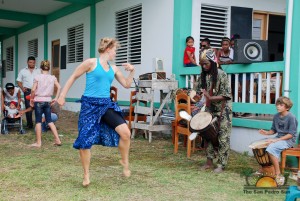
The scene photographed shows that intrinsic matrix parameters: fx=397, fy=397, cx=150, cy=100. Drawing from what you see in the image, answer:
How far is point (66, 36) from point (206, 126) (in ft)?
31.6

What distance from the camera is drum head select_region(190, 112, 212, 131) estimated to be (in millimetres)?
4973

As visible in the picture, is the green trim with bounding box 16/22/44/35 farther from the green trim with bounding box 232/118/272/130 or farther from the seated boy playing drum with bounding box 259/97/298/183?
the seated boy playing drum with bounding box 259/97/298/183

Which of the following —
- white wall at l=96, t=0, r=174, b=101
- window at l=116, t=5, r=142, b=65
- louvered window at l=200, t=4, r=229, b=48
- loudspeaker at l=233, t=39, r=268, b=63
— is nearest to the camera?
loudspeaker at l=233, t=39, r=268, b=63

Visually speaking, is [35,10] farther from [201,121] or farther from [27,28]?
[201,121]

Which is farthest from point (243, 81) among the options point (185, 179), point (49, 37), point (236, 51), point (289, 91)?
point (49, 37)

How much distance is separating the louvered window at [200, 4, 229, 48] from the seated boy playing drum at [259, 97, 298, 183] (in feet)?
14.0

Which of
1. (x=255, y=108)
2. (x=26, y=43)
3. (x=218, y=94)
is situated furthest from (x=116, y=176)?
(x=26, y=43)

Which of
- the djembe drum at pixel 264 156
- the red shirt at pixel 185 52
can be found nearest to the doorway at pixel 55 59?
the red shirt at pixel 185 52

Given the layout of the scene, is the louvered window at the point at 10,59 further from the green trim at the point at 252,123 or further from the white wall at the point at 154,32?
the green trim at the point at 252,123

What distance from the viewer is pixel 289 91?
5.80 meters

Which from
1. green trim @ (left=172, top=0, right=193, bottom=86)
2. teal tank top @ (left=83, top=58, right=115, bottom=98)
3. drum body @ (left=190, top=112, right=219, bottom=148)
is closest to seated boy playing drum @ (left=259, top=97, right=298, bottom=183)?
drum body @ (left=190, top=112, right=219, bottom=148)

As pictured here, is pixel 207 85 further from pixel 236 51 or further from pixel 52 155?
pixel 52 155

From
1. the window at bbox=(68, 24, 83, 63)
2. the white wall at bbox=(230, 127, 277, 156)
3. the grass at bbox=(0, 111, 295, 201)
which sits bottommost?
the grass at bbox=(0, 111, 295, 201)

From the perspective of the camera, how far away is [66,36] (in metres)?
13.5
